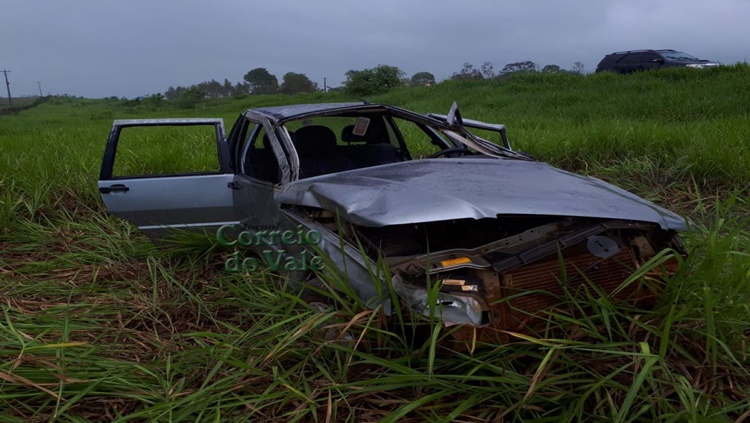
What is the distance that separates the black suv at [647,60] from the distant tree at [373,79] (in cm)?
1003

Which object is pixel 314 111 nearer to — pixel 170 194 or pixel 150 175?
pixel 170 194

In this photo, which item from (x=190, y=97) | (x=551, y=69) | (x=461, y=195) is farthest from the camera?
(x=190, y=97)

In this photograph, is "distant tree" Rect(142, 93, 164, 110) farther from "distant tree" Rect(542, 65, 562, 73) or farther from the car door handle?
the car door handle

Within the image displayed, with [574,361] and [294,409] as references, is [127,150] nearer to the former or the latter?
[294,409]

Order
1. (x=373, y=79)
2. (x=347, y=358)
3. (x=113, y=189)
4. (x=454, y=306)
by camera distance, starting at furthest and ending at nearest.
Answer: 1. (x=373, y=79)
2. (x=113, y=189)
3. (x=347, y=358)
4. (x=454, y=306)

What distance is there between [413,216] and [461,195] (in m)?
0.32

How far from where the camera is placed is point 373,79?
2730 centimetres

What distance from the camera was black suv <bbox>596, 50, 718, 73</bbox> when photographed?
56.6ft

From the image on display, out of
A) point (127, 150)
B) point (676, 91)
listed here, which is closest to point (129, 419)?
point (127, 150)

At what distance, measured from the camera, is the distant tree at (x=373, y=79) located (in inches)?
1023

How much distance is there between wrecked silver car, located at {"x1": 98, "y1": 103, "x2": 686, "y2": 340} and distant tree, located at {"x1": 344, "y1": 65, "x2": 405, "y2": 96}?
21898mm

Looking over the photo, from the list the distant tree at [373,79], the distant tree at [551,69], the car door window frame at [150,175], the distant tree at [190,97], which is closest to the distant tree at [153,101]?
the distant tree at [190,97]

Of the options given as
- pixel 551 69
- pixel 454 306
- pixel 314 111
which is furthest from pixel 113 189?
pixel 551 69

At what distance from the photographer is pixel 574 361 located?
2.18 m
